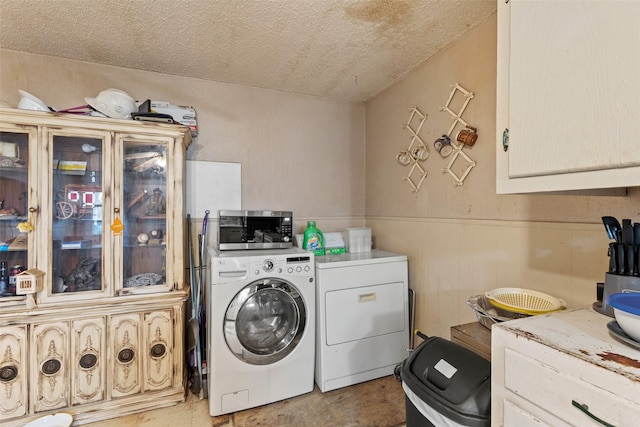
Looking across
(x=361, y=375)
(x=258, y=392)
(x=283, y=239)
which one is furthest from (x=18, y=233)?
(x=361, y=375)

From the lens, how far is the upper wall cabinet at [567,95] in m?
0.72

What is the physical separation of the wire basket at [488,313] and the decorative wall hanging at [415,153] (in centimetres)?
105

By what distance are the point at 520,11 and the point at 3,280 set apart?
2858 millimetres

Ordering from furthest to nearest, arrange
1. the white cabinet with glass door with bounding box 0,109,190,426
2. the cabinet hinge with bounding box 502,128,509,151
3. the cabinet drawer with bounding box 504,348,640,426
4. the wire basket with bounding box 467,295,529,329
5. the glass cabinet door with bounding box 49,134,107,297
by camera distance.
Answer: the glass cabinet door with bounding box 49,134,107,297 → the white cabinet with glass door with bounding box 0,109,190,426 → the wire basket with bounding box 467,295,529,329 → the cabinet hinge with bounding box 502,128,509,151 → the cabinet drawer with bounding box 504,348,640,426

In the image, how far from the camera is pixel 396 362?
87.1 inches

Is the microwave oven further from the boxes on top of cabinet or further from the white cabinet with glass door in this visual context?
the boxes on top of cabinet

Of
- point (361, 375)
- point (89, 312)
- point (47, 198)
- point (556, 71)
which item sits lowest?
point (361, 375)

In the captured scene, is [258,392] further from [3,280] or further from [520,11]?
[520,11]

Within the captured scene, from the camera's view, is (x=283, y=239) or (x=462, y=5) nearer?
(x=462, y=5)

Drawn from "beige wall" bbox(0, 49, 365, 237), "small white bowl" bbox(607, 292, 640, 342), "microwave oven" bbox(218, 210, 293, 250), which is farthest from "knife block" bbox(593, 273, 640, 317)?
"beige wall" bbox(0, 49, 365, 237)

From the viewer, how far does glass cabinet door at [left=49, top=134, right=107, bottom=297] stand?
181cm

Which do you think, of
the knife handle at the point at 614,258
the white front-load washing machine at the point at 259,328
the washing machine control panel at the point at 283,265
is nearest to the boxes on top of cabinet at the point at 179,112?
the white front-load washing machine at the point at 259,328

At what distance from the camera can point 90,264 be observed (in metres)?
1.88

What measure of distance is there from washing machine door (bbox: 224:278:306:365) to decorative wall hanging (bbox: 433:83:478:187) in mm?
1315
